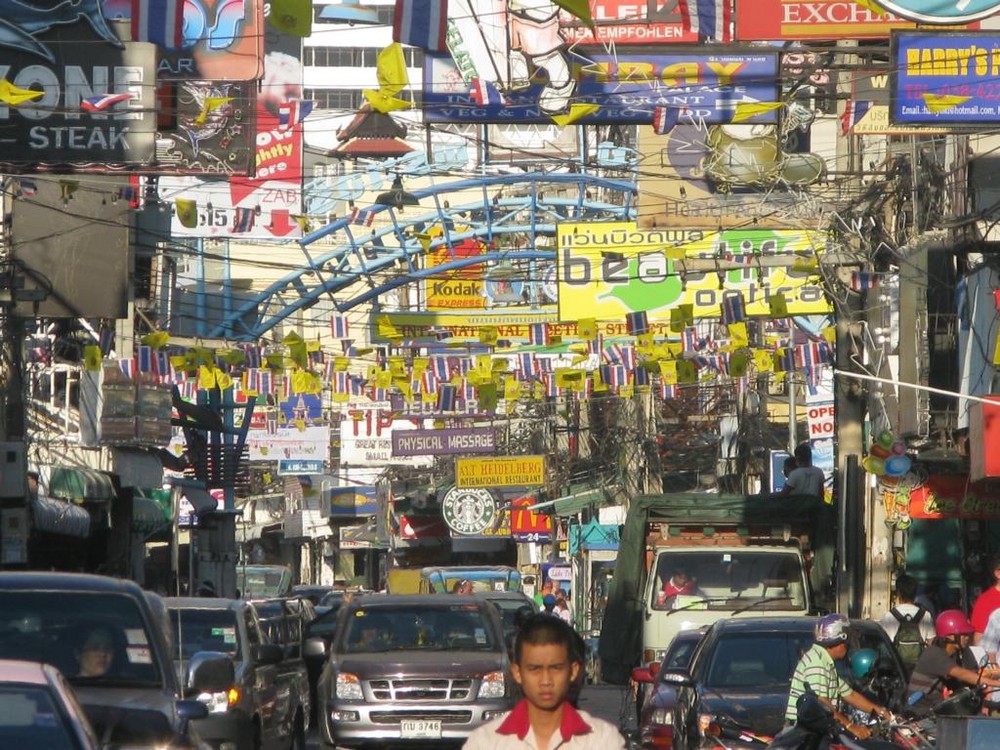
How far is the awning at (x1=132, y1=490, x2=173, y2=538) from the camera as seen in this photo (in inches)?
1489

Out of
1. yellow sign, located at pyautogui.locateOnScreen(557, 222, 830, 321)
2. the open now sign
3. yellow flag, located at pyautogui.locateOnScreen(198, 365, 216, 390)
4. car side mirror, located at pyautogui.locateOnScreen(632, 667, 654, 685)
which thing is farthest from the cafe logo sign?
car side mirror, located at pyautogui.locateOnScreen(632, 667, 654, 685)

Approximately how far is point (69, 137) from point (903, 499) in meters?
10.5

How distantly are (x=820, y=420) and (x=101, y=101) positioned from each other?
21.7 metres

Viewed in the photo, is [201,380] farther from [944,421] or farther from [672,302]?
[944,421]

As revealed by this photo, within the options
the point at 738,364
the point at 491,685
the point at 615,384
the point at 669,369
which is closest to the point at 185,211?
the point at 491,685

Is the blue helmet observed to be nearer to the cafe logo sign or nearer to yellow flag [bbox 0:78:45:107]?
yellow flag [bbox 0:78:45:107]

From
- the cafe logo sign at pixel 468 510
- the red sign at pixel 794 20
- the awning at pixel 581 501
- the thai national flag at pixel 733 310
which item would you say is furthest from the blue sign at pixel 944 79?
the cafe logo sign at pixel 468 510

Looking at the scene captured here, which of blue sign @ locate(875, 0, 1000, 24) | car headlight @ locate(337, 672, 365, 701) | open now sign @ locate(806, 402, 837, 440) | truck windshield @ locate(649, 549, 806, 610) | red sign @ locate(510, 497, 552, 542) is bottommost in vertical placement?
red sign @ locate(510, 497, 552, 542)

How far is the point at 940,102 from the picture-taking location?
17625 millimetres

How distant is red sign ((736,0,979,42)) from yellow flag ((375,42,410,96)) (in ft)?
11.8

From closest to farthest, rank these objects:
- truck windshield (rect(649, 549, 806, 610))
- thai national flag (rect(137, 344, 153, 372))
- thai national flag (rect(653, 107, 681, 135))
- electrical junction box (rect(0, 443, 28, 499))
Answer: thai national flag (rect(653, 107, 681, 135)) → truck windshield (rect(649, 549, 806, 610)) → electrical junction box (rect(0, 443, 28, 499)) → thai national flag (rect(137, 344, 153, 372))

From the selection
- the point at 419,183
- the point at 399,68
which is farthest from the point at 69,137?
the point at 419,183

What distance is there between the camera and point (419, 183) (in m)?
86.0

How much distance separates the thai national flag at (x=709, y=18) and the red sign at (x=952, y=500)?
18.9 feet
